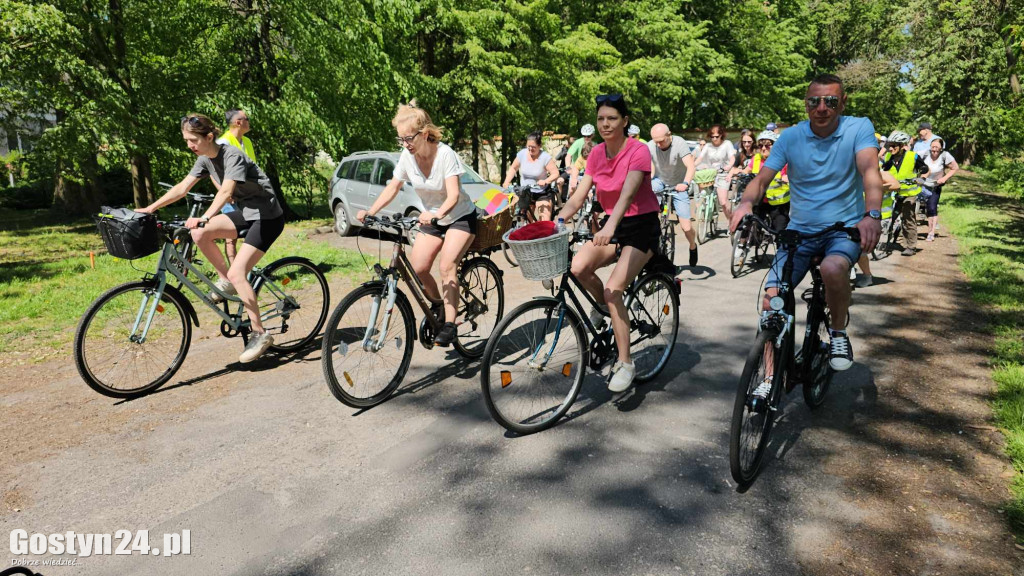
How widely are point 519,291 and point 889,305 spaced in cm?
433

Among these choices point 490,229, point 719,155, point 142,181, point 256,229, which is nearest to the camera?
point 256,229

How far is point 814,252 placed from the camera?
394cm

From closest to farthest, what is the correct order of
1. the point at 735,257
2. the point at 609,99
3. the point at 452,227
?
the point at 609,99, the point at 452,227, the point at 735,257

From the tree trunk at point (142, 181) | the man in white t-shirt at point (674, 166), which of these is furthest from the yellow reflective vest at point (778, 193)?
the tree trunk at point (142, 181)

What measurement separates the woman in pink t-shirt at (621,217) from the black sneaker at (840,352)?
1.26m

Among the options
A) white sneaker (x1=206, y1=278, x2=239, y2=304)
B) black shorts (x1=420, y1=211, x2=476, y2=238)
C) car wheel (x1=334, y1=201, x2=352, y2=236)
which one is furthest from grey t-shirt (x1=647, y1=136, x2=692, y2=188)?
car wheel (x1=334, y1=201, x2=352, y2=236)

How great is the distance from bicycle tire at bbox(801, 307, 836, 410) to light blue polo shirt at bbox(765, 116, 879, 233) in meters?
0.59

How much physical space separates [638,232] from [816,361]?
56.4 inches

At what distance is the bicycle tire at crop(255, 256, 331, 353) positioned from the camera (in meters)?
5.73

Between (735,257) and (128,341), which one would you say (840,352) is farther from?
(128,341)

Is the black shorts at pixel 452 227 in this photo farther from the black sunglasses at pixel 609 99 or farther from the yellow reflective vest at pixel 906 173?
the yellow reflective vest at pixel 906 173

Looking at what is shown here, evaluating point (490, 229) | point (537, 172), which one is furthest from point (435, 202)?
point (537, 172)

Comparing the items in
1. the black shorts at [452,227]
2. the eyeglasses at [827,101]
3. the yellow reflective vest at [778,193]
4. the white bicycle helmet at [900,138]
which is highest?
the eyeglasses at [827,101]

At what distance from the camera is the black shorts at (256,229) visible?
17.4 ft
